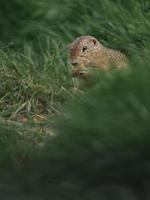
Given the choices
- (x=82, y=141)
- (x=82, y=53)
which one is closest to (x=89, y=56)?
(x=82, y=53)

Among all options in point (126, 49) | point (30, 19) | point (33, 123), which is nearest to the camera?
point (33, 123)

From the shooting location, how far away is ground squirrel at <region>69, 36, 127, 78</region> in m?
7.02

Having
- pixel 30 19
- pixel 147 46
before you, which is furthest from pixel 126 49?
pixel 30 19

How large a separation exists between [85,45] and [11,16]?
7.13ft

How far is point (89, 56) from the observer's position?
709 cm

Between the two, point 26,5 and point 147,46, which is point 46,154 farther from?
point 26,5

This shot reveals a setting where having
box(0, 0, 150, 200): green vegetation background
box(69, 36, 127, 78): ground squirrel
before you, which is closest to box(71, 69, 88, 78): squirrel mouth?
box(69, 36, 127, 78): ground squirrel

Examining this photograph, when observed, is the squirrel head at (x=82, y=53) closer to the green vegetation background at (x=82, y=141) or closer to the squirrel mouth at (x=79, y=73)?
the squirrel mouth at (x=79, y=73)

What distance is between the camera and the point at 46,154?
5.16 metres

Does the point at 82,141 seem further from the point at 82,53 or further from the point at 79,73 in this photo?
the point at 82,53

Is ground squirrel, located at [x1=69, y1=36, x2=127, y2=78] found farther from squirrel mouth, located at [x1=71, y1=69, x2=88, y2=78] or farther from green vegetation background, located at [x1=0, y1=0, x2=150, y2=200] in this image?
green vegetation background, located at [x1=0, y1=0, x2=150, y2=200]

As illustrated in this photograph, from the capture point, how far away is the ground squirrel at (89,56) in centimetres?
702

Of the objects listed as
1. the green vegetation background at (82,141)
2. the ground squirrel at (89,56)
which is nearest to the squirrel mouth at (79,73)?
the ground squirrel at (89,56)

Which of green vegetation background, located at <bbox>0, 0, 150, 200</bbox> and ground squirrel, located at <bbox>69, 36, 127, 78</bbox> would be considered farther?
ground squirrel, located at <bbox>69, 36, 127, 78</bbox>
